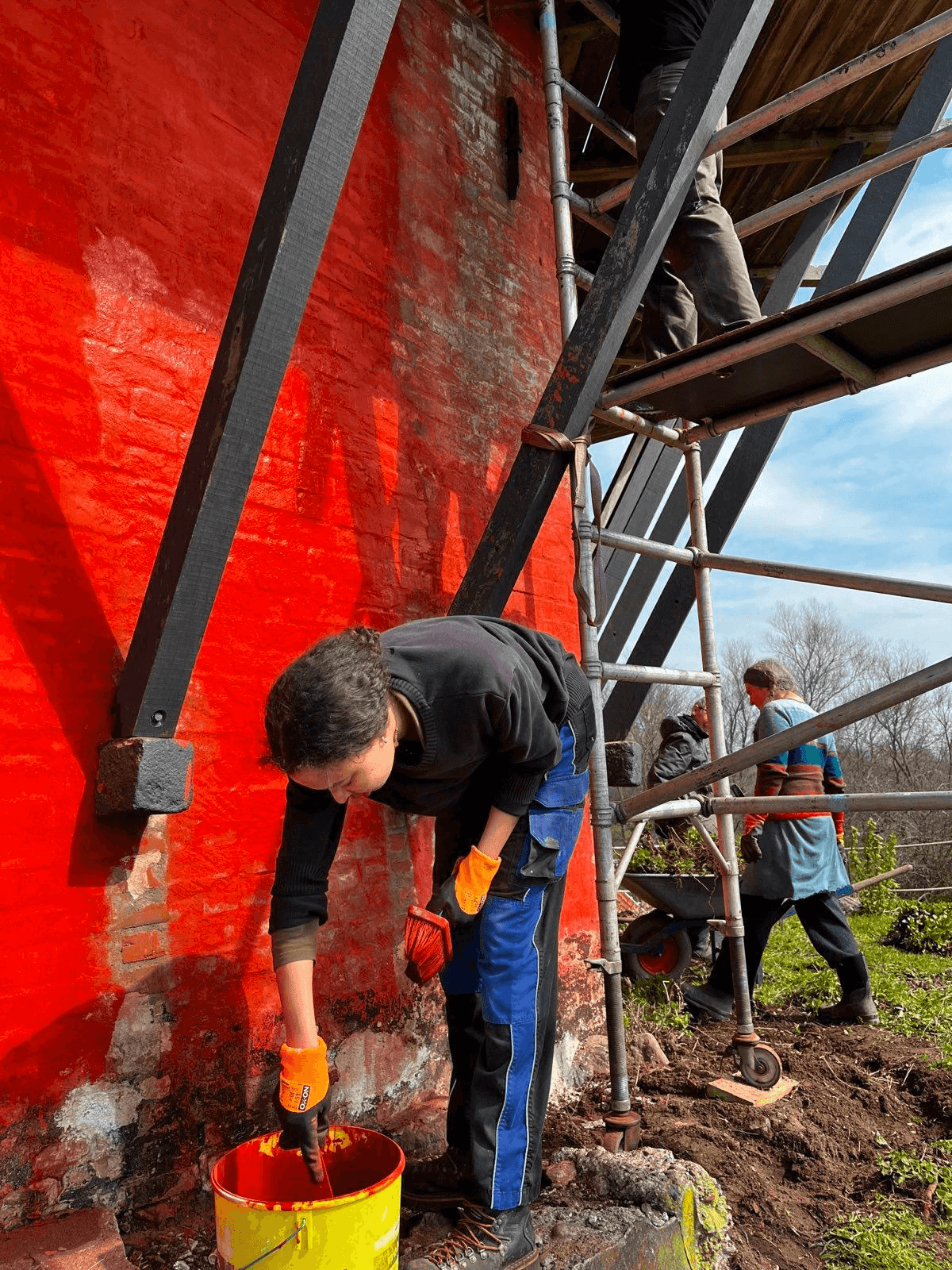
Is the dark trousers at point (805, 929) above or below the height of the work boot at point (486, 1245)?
above

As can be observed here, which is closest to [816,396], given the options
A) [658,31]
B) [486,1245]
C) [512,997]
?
[658,31]

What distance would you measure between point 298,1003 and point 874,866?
374 inches

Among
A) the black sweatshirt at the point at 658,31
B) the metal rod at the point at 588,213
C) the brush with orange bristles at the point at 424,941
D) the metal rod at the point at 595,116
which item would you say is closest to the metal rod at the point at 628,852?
the brush with orange bristles at the point at 424,941

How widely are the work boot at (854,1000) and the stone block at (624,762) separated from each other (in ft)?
6.61

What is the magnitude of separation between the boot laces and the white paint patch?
82 centimetres

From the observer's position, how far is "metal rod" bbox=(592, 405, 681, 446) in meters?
3.48

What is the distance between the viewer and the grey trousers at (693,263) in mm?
3439

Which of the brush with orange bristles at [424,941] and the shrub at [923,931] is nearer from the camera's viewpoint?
the brush with orange bristles at [424,941]

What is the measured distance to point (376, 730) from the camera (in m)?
1.90

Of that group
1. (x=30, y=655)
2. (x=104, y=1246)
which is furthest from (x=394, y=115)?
(x=104, y=1246)

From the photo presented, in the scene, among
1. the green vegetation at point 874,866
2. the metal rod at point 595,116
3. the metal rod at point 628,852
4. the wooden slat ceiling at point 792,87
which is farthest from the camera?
the green vegetation at point 874,866

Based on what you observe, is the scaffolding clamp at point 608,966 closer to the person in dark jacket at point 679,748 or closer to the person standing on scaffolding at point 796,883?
the person standing on scaffolding at point 796,883

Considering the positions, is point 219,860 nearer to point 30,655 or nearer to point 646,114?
point 30,655

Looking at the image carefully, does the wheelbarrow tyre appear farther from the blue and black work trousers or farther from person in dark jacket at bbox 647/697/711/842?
the blue and black work trousers
